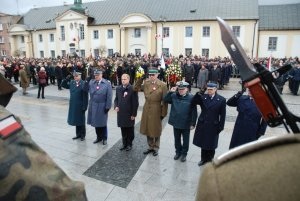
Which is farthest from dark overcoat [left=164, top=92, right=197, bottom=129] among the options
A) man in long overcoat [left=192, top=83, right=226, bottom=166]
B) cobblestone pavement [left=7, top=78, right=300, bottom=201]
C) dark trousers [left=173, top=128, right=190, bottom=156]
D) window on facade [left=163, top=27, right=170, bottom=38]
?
window on facade [left=163, top=27, right=170, bottom=38]

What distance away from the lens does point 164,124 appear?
9.26 meters

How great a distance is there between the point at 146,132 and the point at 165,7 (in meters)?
39.6

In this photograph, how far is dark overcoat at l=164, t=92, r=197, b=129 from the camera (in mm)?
5980

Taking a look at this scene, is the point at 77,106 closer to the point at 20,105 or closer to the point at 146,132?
the point at 146,132

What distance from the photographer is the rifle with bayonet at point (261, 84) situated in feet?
5.09

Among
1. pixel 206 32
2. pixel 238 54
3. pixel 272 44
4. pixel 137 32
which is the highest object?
pixel 137 32

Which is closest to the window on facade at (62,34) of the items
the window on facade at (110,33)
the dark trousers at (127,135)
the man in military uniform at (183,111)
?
the window on facade at (110,33)

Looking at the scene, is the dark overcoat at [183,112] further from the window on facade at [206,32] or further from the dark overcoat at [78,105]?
the window on facade at [206,32]

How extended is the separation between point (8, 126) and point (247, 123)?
178 inches

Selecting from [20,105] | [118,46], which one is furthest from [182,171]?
[118,46]

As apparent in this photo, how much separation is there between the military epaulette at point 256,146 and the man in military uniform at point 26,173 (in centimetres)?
66

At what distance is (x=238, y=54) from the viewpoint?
1688 mm

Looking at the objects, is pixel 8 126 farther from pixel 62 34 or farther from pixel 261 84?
pixel 62 34

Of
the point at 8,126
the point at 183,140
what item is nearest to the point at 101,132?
the point at 183,140
